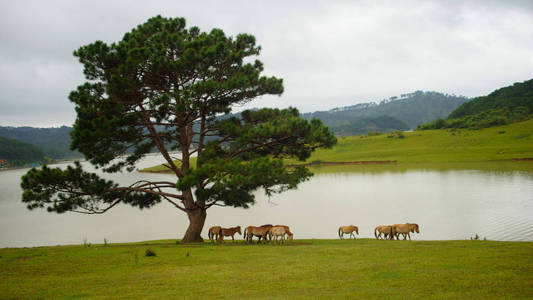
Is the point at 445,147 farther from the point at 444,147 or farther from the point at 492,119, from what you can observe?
the point at 492,119

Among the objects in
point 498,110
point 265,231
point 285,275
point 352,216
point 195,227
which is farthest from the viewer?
point 498,110

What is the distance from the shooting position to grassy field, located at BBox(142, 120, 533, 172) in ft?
229

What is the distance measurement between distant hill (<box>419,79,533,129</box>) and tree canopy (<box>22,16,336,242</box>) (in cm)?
10463

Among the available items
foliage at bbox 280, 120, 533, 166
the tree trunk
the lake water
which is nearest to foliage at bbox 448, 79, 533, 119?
foliage at bbox 280, 120, 533, 166

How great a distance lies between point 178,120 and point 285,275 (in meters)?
11.0

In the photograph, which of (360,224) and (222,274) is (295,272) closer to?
(222,274)

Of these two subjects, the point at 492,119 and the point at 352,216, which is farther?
the point at 492,119

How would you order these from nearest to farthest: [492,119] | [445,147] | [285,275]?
1. [285,275]
2. [445,147]
3. [492,119]

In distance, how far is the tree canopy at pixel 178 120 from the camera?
1481 centimetres

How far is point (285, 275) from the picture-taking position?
893 centimetres

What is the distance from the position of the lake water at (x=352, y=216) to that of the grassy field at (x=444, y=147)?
27.1 m

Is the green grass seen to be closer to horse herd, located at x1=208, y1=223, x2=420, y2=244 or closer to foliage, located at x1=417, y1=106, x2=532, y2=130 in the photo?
horse herd, located at x1=208, y1=223, x2=420, y2=244

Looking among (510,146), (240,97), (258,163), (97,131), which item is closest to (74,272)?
(97,131)

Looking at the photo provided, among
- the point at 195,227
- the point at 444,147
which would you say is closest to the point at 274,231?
the point at 195,227
